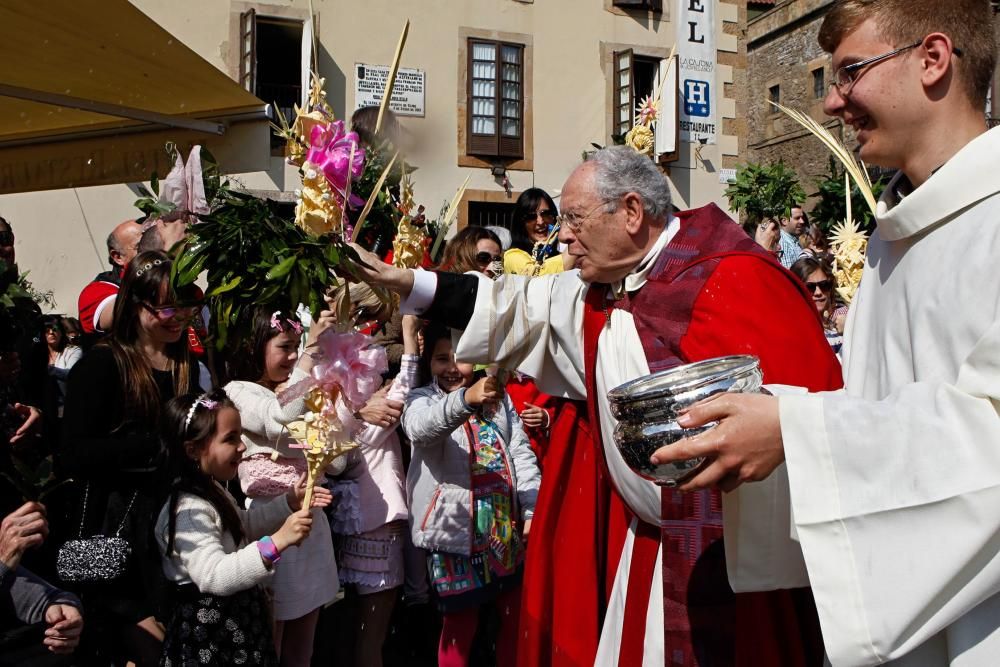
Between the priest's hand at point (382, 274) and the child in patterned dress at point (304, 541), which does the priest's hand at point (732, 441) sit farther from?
the child in patterned dress at point (304, 541)

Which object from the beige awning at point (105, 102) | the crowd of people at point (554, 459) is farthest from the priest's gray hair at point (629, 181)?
the beige awning at point (105, 102)

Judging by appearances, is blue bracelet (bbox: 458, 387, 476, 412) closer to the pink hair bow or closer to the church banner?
the pink hair bow

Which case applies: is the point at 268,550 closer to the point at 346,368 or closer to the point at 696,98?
the point at 346,368

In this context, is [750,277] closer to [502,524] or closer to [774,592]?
[774,592]

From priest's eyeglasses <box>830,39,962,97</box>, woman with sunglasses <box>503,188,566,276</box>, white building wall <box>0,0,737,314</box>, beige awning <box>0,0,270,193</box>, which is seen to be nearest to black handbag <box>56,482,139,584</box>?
beige awning <box>0,0,270,193</box>

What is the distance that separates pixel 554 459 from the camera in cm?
339

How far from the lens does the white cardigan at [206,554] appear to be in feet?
11.4

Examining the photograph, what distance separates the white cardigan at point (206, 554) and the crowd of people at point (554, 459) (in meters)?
0.01

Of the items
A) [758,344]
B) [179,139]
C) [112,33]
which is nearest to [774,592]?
[758,344]

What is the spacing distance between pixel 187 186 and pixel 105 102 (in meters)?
1.16

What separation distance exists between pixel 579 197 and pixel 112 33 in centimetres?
252

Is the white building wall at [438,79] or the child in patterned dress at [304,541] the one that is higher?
the white building wall at [438,79]

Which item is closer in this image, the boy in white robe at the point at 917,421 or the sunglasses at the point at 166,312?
the boy in white robe at the point at 917,421

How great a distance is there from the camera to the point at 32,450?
14.9 feet
